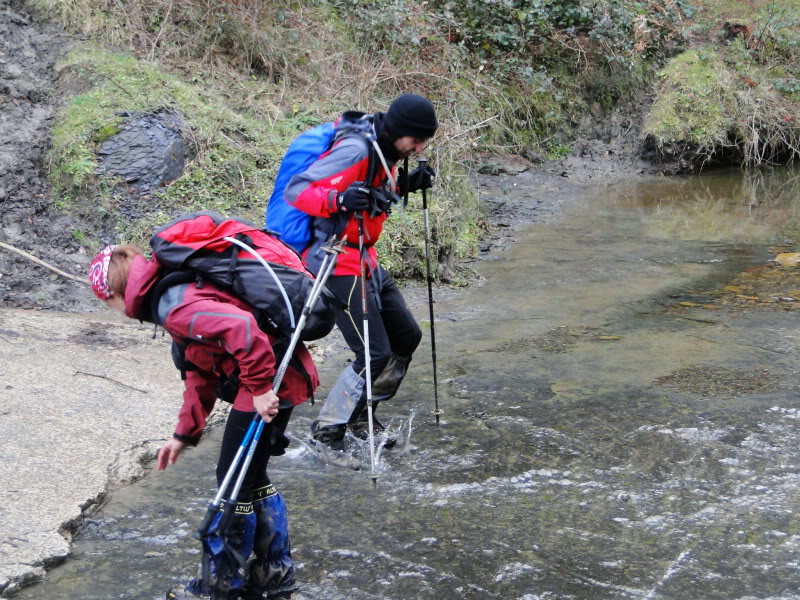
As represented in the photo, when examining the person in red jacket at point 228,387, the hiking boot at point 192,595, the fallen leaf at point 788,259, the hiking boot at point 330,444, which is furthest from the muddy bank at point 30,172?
the fallen leaf at point 788,259

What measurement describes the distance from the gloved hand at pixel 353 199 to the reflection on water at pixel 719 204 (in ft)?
25.9

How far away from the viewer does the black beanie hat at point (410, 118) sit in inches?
199

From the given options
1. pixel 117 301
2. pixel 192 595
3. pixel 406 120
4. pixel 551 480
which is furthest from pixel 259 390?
pixel 551 480

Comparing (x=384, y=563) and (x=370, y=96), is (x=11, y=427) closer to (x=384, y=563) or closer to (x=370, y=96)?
(x=384, y=563)

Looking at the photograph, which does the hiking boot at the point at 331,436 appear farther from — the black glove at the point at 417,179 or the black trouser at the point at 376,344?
the black glove at the point at 417,179

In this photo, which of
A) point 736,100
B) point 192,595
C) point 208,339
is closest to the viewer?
point 208,339

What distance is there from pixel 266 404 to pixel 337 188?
175cm

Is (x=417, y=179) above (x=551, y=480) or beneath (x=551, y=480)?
above

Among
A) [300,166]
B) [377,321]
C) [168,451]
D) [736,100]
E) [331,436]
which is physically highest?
[736,100]

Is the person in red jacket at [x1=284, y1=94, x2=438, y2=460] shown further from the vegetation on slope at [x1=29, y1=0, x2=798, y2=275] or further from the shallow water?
the vegetation on slope at [x1=29, y1=0, x2=798, y2=275]

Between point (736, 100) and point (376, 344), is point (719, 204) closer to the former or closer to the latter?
point (736, 100)

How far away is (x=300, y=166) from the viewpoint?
17.2 ft

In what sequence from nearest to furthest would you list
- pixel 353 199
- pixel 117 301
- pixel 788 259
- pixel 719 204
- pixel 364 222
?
pixel 117 301 → pixel 353 199 → pixel 364 222 → pixel 788 259 → pixel 719 204

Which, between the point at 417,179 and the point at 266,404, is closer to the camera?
the point at 266,404
